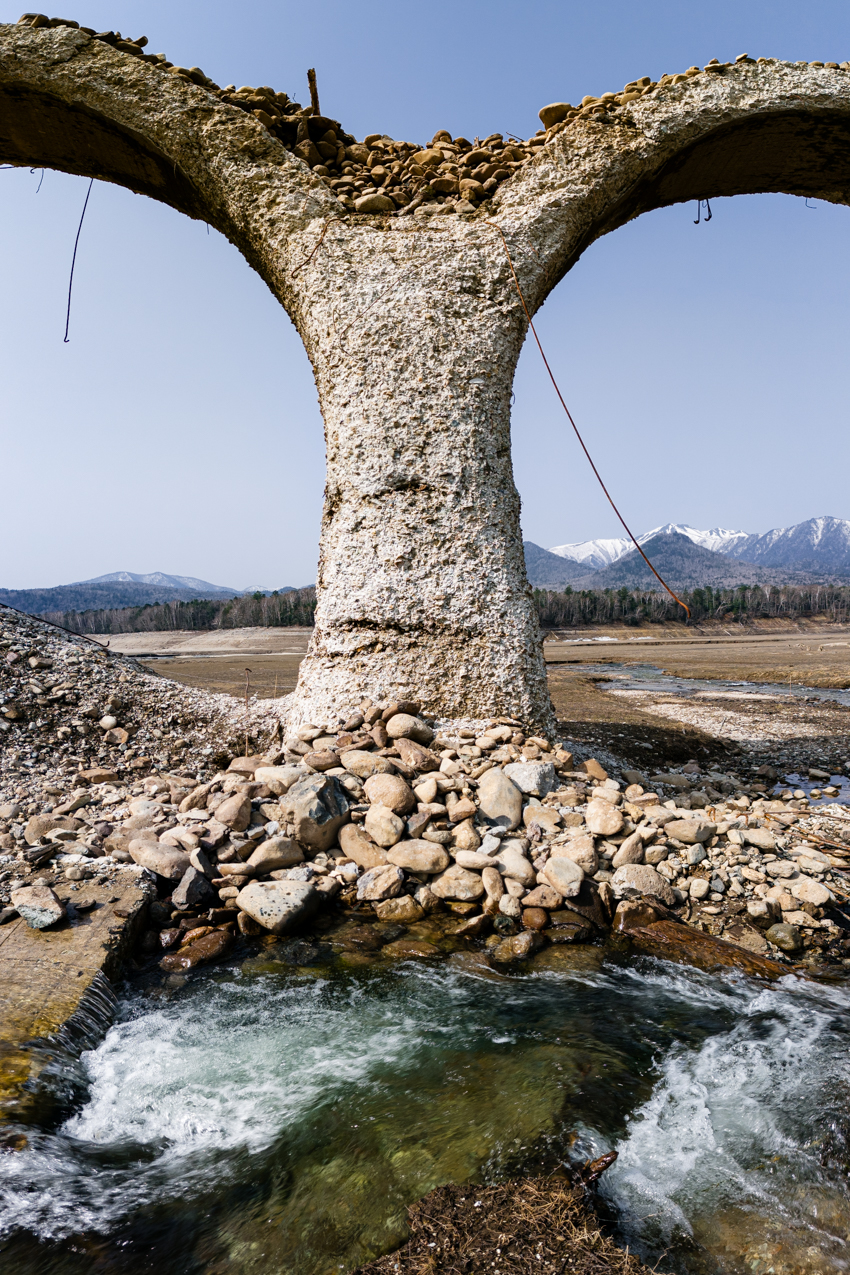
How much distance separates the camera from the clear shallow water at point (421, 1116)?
1.86 meters

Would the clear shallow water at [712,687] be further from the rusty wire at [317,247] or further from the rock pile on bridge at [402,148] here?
the rusty wire at [317,247]

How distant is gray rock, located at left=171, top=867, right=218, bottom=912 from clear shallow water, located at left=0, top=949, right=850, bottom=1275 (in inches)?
20.6

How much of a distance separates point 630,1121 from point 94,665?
610 cm

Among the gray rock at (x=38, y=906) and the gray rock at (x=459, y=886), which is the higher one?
the gray rock at (x=38, y=906)

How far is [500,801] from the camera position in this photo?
14.2 ft

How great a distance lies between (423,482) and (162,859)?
352 centimetres

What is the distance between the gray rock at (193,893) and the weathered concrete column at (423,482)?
2.06 meters

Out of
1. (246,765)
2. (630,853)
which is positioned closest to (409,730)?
(246,765)

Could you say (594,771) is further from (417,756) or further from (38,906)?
(38,906)

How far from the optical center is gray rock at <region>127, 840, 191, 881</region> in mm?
3707

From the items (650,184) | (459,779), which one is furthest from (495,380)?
(459,779)

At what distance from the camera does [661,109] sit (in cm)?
599

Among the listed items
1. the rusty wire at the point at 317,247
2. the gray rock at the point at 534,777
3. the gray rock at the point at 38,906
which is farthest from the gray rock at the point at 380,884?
the rusty wire at the point at 317,247

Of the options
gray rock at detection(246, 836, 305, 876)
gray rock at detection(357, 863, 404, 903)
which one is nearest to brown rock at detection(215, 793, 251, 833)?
gray rock at detection(246, 836, 305, 876)
